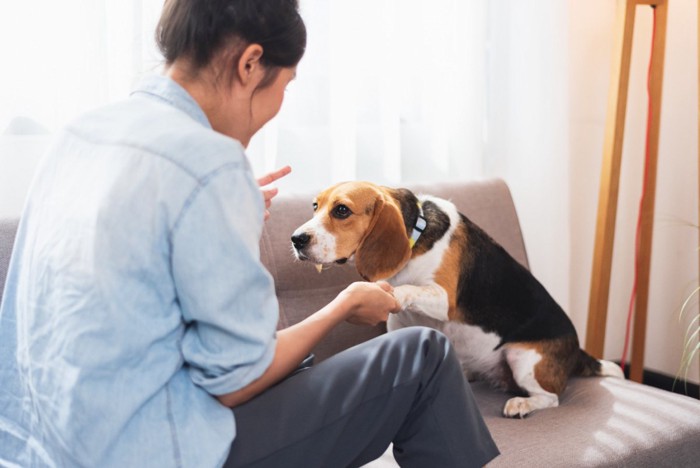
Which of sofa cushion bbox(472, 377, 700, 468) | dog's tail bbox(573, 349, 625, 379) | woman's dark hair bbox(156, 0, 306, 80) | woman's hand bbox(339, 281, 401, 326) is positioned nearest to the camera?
woman's dark hair bbox(156, 0, 306, 80)

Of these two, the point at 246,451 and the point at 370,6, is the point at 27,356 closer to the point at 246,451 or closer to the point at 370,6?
the point at 246,451

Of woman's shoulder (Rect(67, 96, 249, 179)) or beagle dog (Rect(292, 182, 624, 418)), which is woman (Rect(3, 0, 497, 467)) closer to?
woman's shoulder (Rect(67, 96, 249, 179))

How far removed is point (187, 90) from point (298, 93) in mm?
1203

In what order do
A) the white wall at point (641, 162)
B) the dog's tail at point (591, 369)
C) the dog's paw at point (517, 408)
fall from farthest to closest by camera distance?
the white wall at point (641, 162) → the dog's tail at point (591, 369) → the dog's paw at point (517, 408)

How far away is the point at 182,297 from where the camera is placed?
1039mm

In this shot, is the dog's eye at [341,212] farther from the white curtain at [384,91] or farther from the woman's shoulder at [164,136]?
the woman's shoulder at [164,136]

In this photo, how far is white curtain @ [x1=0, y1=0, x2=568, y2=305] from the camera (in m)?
1.97

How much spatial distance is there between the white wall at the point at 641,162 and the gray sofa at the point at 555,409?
91cm

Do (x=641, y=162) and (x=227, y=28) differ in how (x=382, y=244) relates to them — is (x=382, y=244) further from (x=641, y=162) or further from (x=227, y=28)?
(x=641, y=162)

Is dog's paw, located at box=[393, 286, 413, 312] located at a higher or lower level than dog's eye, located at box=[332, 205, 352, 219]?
lower

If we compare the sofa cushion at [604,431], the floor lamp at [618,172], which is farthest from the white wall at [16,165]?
the floor lamp at [618,172]

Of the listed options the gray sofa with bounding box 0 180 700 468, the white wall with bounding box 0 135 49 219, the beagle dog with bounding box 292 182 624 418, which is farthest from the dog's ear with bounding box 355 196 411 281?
the white wall with bounding box 0 135 49 219

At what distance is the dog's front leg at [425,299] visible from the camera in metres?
1.83

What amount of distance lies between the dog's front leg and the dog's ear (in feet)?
0.21
